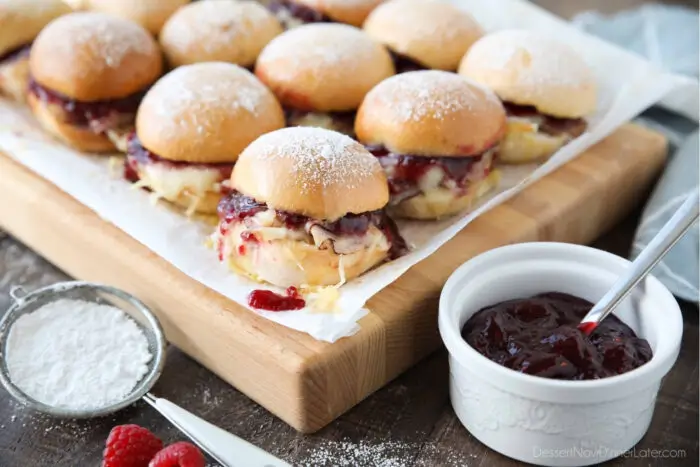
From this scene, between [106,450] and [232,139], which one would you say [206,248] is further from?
[106,450]

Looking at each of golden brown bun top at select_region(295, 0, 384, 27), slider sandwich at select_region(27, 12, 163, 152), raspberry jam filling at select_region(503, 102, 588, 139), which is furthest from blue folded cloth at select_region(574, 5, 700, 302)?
slider sandwich at select_region(27, 12, 163, 152)

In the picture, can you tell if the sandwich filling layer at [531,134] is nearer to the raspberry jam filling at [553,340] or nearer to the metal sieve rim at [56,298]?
the raspberry jam filling at [553,340]

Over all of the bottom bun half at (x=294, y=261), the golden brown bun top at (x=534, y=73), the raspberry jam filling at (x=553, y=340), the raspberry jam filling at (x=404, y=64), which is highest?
the golden brown bun top at (x=534, y=73)

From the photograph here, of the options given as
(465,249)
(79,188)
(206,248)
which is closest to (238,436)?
(206,248)

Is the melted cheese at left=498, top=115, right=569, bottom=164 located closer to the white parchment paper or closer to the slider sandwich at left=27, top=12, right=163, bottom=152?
the white parchment paper

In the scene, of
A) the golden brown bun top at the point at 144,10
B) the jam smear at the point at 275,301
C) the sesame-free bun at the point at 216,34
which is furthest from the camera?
the golden brown bun top at the point at 144,10

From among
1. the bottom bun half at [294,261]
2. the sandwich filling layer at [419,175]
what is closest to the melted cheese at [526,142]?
the sandwich filling layer at [419,175]
